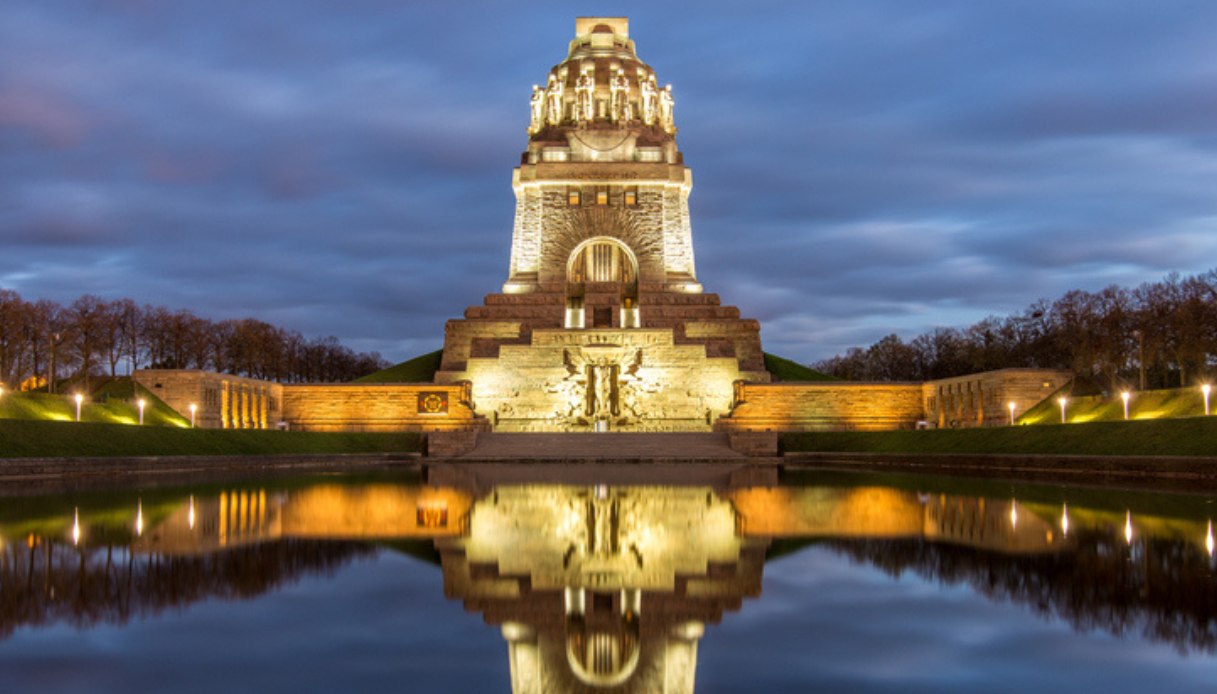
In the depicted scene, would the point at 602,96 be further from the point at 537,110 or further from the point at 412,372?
the point at 412,372

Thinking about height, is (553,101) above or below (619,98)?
above

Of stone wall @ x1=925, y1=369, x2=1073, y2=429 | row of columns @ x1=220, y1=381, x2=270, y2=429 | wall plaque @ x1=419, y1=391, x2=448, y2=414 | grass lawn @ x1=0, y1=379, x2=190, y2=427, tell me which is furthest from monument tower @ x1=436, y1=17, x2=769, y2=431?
grass lawn @ x1=0, y1=379, x2=190, y2=427

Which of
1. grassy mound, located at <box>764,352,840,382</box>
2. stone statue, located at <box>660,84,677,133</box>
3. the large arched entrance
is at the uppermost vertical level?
stone statue, located at <box>660,84,677,133</box>

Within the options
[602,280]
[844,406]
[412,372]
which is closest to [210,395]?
[412,372]

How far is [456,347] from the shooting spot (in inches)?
1807

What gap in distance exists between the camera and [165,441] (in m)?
25.1

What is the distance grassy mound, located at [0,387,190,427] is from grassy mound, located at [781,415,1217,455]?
20.8 meters

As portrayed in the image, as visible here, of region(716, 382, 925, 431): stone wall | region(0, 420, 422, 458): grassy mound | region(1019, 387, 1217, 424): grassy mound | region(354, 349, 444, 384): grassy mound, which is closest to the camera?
region(0, 420, 422, 458): grassy mound

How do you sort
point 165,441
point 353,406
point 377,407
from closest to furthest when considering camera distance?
point 165,441 → point 377,407 → point 353,406

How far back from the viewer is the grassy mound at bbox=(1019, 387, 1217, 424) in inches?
974

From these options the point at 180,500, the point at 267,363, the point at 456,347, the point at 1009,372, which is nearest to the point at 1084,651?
the point at 180,500

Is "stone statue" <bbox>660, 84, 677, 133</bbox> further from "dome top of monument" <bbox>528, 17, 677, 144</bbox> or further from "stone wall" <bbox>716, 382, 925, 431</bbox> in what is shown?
"stone wall" <bbox>716, 382, 925, 431</bbox>

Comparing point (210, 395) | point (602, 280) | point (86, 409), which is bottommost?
point (86, 409)

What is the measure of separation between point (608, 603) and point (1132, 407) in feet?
83.5
